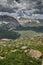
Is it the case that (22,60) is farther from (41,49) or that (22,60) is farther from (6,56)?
(41,49)

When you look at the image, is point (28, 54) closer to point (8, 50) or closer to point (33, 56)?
point (33, 56)

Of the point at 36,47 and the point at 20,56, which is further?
the point at 36,47

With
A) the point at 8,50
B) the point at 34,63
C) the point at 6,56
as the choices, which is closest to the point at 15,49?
the point at 8,50

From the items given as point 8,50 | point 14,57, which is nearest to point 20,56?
point 14,57

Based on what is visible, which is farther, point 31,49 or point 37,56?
point 31,49

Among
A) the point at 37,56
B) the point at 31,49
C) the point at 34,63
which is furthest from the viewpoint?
the point at 31,49

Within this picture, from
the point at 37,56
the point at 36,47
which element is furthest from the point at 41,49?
the point at 37,56

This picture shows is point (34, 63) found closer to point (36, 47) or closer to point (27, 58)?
point (27, 58)

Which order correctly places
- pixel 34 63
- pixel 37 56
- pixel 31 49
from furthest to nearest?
pixel 31 49 < pixel 37 56 < pixel 34 63
